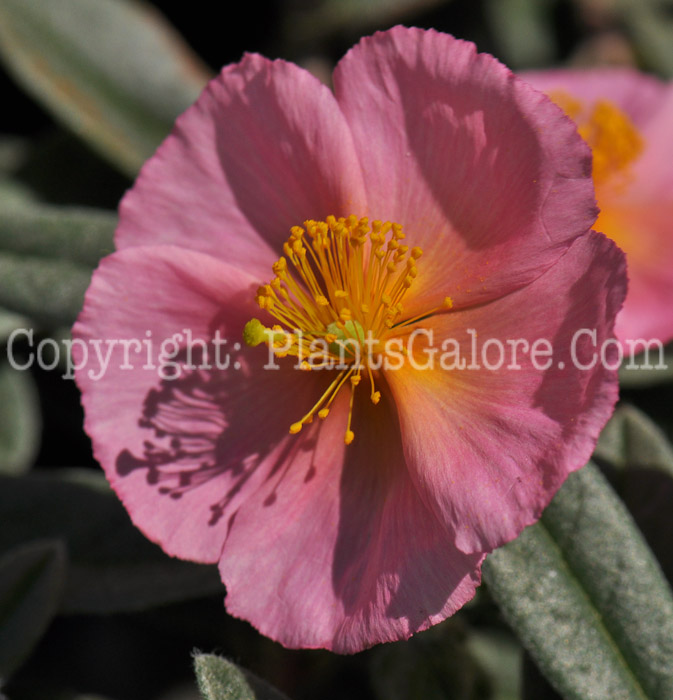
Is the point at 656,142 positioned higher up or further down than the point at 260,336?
further down

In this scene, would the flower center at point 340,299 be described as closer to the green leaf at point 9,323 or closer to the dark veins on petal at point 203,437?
the dark veins on petal at point 203,437

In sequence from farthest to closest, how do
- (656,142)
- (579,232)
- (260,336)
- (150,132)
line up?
(150,132), (656,142), (260,336), (579,232)

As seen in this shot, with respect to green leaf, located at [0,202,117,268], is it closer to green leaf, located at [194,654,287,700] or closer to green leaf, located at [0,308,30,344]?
green leaf, located at [0,308,30,344]

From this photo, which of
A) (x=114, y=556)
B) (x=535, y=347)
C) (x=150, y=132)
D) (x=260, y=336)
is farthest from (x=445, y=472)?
(x=150, y=132)

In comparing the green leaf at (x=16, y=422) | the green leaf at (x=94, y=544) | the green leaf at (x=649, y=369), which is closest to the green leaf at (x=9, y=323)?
the green leaf at (x=16, y=422)

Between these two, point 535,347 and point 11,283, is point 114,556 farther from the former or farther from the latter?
point 535,347

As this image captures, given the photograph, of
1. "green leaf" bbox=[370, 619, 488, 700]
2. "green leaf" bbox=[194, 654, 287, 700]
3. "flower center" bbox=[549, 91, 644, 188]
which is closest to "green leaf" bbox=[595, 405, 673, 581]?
"green leaf" bbox=[370, 619, 488, 700]

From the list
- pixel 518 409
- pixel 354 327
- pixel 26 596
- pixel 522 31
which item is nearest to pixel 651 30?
pixel 522 31

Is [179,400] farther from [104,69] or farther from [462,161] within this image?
[104,69]
